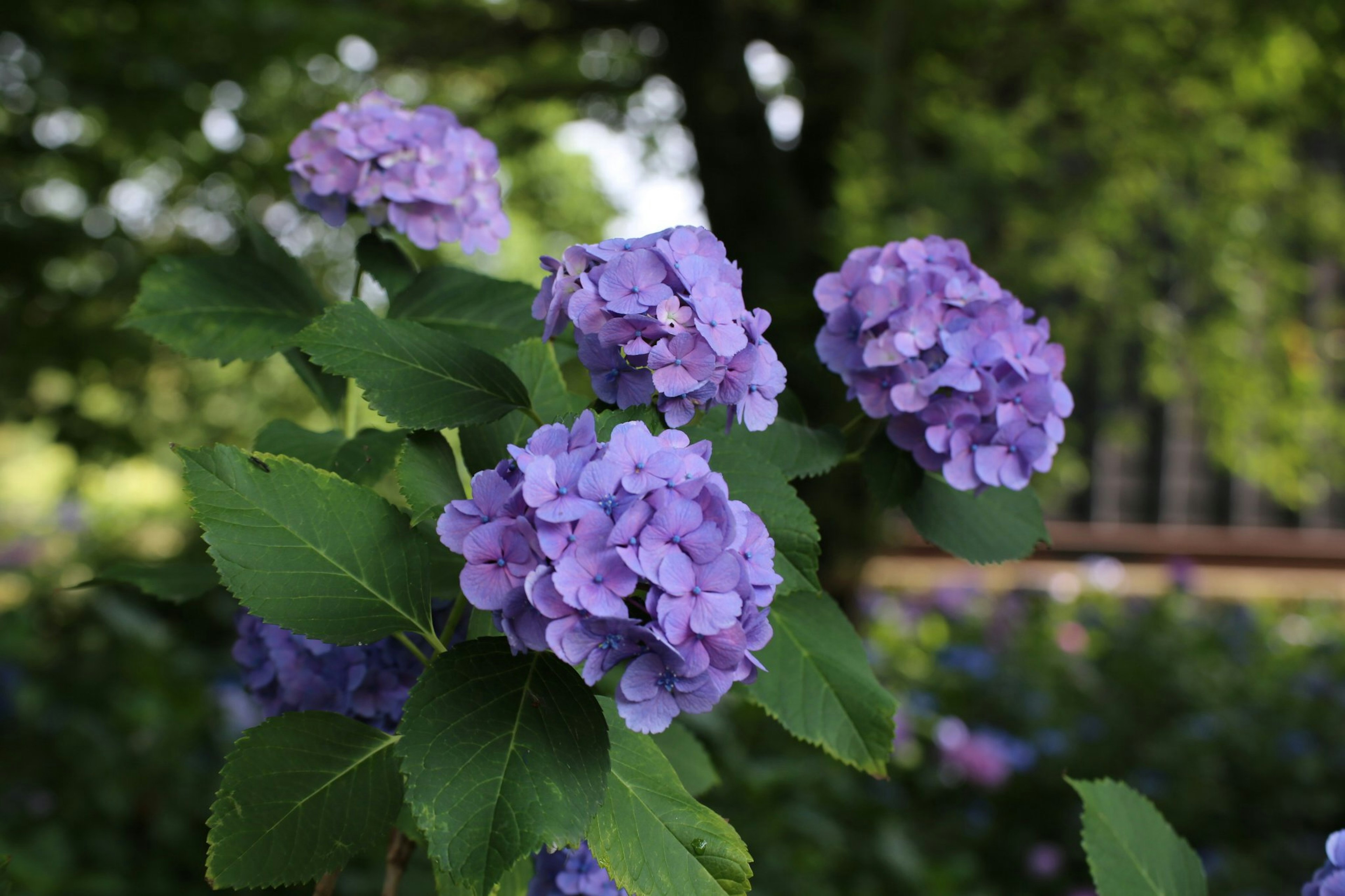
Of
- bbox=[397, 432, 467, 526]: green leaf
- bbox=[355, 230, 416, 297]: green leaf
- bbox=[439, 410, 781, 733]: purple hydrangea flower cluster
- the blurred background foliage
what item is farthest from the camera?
the blurred background foliage

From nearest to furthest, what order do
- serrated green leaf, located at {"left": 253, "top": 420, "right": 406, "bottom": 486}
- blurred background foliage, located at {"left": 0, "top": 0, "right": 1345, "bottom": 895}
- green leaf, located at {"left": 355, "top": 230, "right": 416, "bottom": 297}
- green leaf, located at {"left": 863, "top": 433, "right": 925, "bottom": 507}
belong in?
serrated green leaf, located at {"left": 253, "top": 420, "right": 406, "bottom": 486} → green leaf, located at {"left": 863, "top": 433, "right": 925, "bottom": 507} → green leaf, located at {"left": 355, "top": 230, "right": 416, "bottom": 297} → blurred background foliage, located at {"left": 0, "top": 0, "right": 1345, "bottom": 895}

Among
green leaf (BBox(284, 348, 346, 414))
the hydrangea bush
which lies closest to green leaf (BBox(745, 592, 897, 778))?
the hydrangea bush

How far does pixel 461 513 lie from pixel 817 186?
5322 mm

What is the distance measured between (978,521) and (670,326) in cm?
47

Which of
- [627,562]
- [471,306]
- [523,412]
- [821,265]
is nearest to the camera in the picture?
[627,562]

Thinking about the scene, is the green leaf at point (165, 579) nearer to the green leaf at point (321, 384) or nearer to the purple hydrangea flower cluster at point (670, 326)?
the green leaf at point (321, 384)

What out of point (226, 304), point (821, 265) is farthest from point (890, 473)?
point (821, 265)

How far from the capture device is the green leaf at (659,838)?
709 millimetres

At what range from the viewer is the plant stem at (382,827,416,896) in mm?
968

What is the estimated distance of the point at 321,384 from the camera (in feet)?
3.66

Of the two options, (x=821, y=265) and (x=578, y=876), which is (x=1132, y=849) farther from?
(x=821, y=265)

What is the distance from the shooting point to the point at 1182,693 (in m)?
4.75

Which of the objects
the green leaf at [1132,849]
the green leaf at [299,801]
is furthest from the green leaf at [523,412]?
the green leaf at [1132,849]

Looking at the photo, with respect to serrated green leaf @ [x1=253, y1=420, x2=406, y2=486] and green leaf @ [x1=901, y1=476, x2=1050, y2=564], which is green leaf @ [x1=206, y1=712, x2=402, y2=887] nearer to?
serrated green leaf @ [x1=253, y1=420, x2=406, y2=486]
